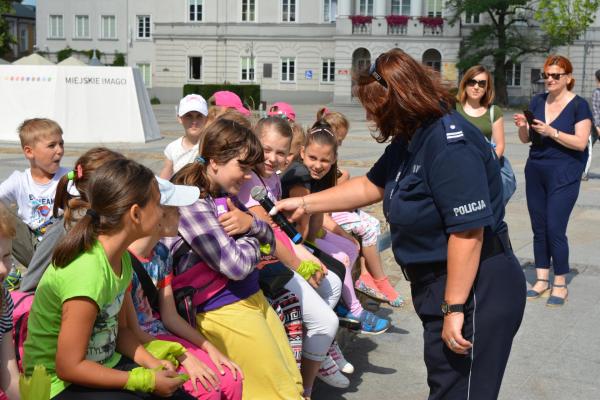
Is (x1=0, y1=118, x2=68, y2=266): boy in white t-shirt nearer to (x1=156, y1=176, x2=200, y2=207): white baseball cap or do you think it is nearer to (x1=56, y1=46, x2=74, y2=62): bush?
(x1=156, y1=176, x2=200, y2=207): white baseball cap

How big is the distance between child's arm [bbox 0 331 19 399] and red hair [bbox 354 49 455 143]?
5.33 ft

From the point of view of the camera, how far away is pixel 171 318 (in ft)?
12.3

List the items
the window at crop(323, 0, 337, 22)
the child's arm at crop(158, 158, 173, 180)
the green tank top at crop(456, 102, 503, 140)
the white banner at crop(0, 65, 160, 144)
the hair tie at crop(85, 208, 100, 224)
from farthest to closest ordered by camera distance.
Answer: the window at crop(323, 0, 337, 22) → the white banner at crop(0, 65, 160, 144) → the green tank top at crop(456, 102, 503, 140) → the child's arm at crop(158, 158, 173, 180) → the hair tie at crop(85, 208, 100, 224)

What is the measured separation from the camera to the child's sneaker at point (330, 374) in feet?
15.5

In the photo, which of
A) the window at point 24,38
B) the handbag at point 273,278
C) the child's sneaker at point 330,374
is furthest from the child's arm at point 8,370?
the window at point 24,38

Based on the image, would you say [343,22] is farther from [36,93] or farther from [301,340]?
[301,340]

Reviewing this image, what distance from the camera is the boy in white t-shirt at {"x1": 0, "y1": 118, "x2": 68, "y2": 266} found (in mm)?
5348

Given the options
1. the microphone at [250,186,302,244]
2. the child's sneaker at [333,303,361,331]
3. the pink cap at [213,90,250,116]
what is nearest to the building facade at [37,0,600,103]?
the pink cap at [213,90,250,116]

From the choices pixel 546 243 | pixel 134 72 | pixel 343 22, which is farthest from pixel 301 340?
pixel 343 22

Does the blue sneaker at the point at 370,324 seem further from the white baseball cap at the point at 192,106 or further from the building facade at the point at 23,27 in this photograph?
the building facade at the point at 23,27

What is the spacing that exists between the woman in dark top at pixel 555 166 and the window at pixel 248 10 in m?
58.3

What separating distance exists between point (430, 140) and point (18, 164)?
46.8ft

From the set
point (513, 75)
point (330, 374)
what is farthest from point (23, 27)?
point (330, 374)

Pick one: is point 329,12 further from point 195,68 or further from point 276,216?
point 276,216
